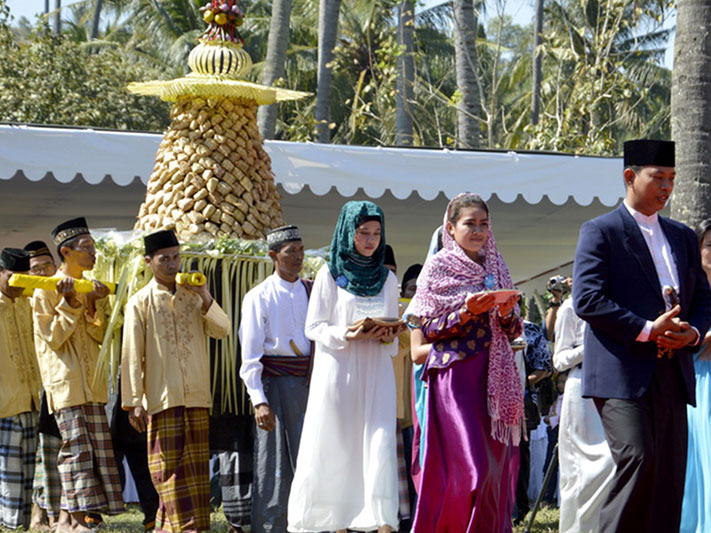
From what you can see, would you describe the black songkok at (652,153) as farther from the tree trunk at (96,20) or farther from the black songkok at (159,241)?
the tree trunk at (96,20)

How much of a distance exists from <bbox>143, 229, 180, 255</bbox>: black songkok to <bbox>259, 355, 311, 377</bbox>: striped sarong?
0.88 m

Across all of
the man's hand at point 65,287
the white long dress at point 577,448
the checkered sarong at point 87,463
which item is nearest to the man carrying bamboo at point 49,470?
the checkered sarong at point 87,463

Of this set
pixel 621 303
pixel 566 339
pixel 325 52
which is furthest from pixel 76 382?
pixel 325 52

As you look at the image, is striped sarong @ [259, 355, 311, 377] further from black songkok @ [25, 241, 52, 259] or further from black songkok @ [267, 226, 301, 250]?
black songkok @ [25, 241, 52, 259]

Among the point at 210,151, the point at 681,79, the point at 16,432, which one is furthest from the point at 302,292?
the point at 681,79

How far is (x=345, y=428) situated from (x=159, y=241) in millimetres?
1611

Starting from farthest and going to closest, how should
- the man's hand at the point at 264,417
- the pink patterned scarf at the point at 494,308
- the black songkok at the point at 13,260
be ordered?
the black songkok at the point at 13,260 → the man's hand at the point at 264,417 → the pink patterned scarf at the point at 494,308

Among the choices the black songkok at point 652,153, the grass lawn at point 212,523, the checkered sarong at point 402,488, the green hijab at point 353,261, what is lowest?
the grass lawn at point 212,523

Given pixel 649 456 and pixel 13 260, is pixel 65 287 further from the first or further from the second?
pixel 649 456

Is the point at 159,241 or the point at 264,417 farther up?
the point at 159,241

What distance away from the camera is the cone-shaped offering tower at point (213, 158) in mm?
7605

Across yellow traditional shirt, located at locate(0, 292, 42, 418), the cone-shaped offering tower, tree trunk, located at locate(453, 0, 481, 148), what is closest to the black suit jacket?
the cone-shaped offering tower

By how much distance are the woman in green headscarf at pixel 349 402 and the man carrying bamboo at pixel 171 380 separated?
763 mm

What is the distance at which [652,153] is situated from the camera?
16.2ft
